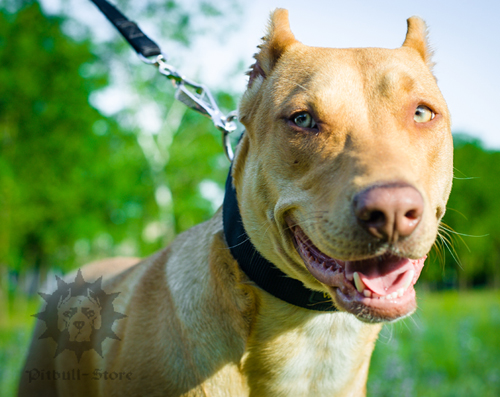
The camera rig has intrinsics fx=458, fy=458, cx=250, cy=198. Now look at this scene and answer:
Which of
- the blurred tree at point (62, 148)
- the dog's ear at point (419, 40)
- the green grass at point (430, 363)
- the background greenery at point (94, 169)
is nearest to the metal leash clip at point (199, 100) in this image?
the dog's ear at point (419, 40)

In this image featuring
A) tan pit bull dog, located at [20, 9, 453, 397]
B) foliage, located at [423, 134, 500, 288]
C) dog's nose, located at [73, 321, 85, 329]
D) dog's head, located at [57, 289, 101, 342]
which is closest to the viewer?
tan pit bull dog, located at [20, 9, 453, 397]

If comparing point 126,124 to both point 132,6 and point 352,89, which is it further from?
point 352,89

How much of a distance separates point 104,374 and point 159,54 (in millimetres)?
2445

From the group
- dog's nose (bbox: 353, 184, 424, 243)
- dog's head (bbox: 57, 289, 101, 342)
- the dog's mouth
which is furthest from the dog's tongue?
dog's head (bbox: 57, 289, 101, 342)

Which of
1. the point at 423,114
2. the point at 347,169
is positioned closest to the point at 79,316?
the point at 347,169

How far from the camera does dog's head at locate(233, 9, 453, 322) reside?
1.92 meters

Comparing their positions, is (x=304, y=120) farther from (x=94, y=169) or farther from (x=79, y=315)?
(x=94, y=169)

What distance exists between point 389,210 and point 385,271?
17.5 inches

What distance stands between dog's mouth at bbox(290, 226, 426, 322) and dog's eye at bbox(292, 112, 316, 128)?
0.65 metres

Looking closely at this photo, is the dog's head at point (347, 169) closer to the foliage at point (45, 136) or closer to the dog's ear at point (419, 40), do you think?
the dog's ear at point (419, 40)

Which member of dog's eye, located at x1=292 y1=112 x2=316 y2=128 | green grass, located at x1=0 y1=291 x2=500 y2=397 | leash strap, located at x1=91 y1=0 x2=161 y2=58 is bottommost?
green grass, located at x1=0 y1=291 x2=500 y2=397

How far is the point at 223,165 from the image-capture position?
22.3m

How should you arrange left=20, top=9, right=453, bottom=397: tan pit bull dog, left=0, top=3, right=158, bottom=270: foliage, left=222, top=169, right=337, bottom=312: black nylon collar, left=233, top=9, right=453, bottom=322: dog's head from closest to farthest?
1. left=233, top=9, right=453, bottom=322: dog's head
2. left=20, top=9, right=453, bottom=397: tan pit bull dog
3. left=222, top=169, right=337, bottom=312: black nylon collar
4. left=0, top=3, right=158, bottom=270: foliage

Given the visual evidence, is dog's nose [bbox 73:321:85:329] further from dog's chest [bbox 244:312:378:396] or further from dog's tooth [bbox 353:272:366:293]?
dog's tooth [bbox 353:272:366:293]
